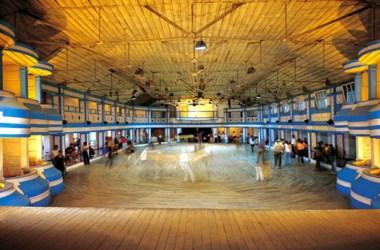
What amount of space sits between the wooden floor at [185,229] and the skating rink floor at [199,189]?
2.23 metres

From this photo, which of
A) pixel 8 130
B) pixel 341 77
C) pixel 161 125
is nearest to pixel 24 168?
pixel 8 130

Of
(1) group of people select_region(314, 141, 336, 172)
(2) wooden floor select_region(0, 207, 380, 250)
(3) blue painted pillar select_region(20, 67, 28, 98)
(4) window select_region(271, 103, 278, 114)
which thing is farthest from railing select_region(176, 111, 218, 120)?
(2) wooden floor select_region(0, 207, 380, 250)

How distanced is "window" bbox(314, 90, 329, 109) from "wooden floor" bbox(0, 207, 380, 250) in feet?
36.1

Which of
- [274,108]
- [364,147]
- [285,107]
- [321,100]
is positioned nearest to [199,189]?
[364,147]

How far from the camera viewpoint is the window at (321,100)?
1403cm

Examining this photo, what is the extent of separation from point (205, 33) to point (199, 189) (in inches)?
202

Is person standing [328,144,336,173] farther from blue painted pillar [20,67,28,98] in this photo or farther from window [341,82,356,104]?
blue painted pillar [20,67,28,98]

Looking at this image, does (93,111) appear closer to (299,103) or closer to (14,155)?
(14,155)

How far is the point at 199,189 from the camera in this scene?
821 cm

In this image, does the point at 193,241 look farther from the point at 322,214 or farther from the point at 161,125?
the point at 161,125

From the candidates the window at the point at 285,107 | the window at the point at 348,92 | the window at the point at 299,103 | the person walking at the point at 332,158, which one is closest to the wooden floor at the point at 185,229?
the person walking at the point at 332,158

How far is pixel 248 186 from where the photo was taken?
28.0 ft

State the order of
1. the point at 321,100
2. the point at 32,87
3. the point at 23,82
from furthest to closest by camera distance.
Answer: the point at 321,100
the point at 32,87
the point at 23,82

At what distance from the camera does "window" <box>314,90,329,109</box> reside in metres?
14.0
